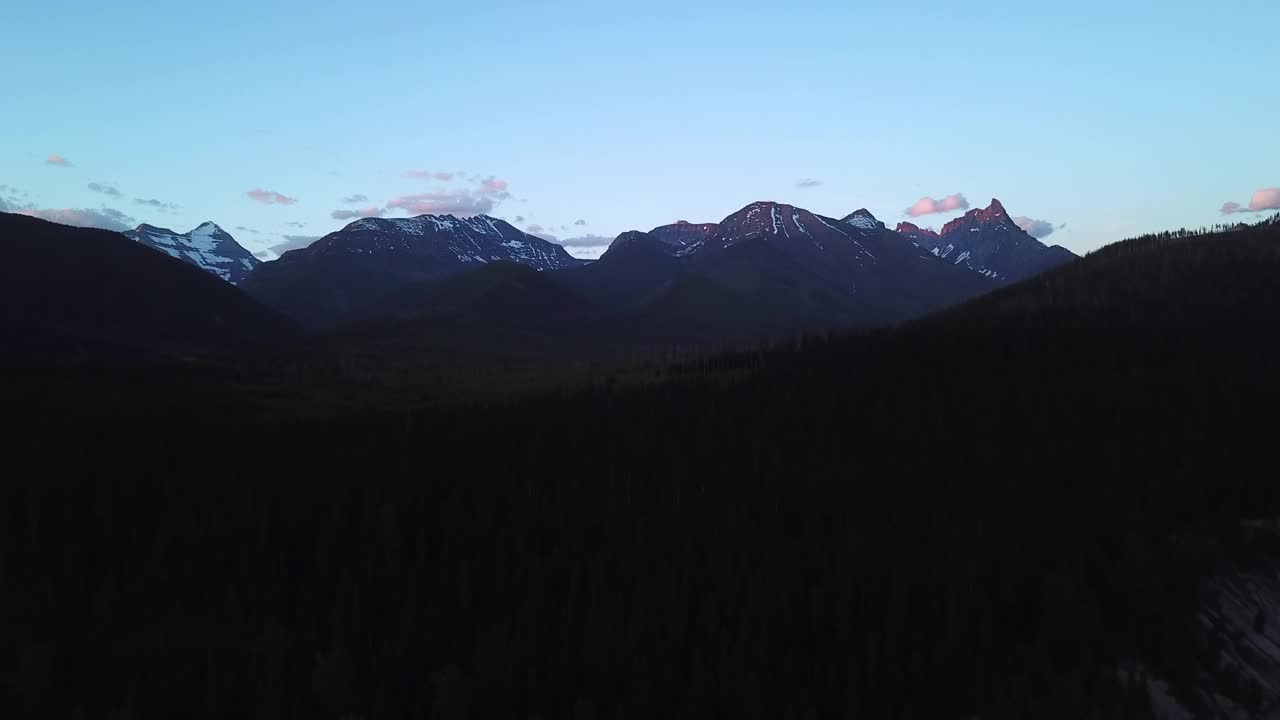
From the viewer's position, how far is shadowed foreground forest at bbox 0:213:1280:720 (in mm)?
66562

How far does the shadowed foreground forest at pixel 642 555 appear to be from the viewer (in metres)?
66.6

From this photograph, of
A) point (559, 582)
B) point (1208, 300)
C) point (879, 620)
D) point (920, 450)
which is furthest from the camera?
point (1208, 300)

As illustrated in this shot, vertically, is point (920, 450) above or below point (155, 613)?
above

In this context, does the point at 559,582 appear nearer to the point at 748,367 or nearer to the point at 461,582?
the point at 461,582

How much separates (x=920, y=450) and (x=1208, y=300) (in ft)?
346

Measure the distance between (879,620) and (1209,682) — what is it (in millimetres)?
24993

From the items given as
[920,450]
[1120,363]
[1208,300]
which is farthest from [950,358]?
[1208,300]

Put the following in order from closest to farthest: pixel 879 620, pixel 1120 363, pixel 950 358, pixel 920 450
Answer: pixel 879 620 → pixel 920 450 → pixel 1120 363 → pixel 950 358

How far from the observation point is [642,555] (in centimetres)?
8119

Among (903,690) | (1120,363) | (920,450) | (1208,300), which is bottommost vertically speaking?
(903,690)

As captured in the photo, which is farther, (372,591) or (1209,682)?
(372,591)

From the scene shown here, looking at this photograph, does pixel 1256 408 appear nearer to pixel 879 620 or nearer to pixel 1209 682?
pixel 1209 682

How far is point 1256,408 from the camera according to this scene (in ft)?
367

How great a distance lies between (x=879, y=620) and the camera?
245 feet
